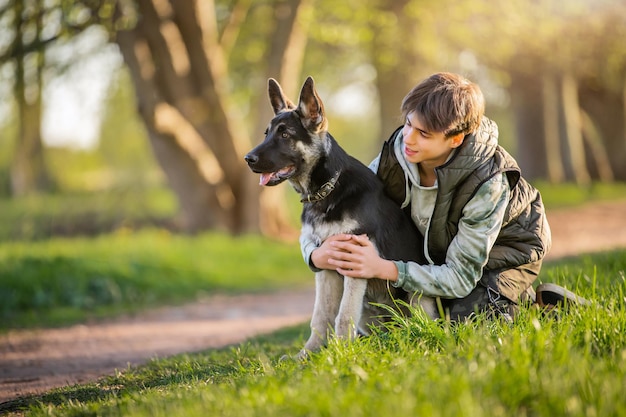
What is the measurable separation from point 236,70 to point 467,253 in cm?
1471

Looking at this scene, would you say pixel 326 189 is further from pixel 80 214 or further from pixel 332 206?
pixel 80 214

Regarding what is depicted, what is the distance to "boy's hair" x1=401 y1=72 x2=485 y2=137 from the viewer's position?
4.38m

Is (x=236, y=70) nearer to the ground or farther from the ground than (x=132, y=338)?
farther from the ground

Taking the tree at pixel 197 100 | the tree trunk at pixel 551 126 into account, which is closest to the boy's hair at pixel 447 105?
the tree at pixel 197 100

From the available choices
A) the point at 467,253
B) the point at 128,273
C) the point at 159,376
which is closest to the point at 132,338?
the point at 128,273

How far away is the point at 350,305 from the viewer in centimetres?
453

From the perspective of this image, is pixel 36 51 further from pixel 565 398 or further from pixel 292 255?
pixel 565 398

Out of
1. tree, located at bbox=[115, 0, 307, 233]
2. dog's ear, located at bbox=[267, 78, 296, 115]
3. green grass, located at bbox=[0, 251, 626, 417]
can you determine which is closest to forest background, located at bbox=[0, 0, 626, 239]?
tree, located at bbox=[115, 0, 307, 233]

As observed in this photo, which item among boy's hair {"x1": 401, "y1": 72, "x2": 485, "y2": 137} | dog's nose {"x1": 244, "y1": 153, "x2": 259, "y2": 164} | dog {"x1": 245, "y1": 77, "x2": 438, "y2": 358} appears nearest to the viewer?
boy's hair {"x1": 401, "y1": 72, "x2": 485, "y2": 137}

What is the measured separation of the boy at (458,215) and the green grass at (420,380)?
397mm

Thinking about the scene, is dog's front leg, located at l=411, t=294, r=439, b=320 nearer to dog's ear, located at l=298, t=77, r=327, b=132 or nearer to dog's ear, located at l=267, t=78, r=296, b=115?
dog's ear, located at l=298, t=77, r=327, b=132

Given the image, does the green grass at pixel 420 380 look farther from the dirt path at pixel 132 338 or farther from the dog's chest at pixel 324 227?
the dirt path at pixel 132 338

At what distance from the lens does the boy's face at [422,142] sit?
446 centimetres

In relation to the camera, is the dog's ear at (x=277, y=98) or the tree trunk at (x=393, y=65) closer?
the dog's ear at (x=277, y=98)
